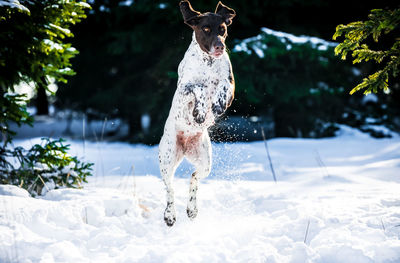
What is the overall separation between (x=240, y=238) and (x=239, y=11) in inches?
320

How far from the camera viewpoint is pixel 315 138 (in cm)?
1080

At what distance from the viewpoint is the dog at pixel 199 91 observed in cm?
320

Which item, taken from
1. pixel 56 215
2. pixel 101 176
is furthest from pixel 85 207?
pixel 101 176

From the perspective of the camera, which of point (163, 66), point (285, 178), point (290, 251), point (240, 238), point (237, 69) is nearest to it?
point (290, 251)

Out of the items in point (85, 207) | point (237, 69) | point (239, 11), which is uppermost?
point (239, 11)

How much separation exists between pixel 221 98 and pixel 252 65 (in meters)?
5.94

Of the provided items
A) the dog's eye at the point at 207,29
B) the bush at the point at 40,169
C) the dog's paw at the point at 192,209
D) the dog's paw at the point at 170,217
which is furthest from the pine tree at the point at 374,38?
the bush at the point at 40,169

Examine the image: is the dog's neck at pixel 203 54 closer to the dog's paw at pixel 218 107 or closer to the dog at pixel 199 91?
the dog at pixel 199 91

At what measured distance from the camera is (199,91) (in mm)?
3209

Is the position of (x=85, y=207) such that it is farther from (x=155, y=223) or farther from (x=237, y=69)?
(x=237, y=69)

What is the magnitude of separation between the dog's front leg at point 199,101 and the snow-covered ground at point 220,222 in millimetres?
1144

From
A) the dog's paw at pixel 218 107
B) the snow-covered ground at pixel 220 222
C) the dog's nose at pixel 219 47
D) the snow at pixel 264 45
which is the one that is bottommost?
the snow-covered ground at pixel 220 222

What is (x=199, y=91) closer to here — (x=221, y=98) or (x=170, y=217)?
(x=221, y=98)

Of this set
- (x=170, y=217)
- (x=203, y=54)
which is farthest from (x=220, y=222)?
(x=203, y=54)
